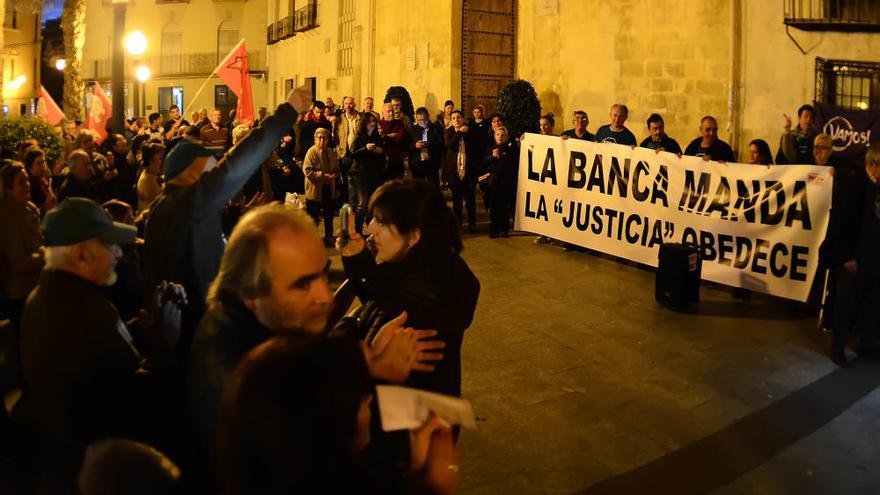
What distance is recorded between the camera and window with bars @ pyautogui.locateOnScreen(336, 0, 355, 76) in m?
24.8

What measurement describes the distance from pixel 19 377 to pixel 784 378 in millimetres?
5434

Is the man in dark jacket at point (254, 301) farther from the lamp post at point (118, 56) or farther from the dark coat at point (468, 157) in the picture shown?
the dark coat at point (468, 157)

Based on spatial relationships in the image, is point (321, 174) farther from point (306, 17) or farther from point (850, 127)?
point (306, 17)

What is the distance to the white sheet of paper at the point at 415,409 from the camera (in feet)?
5.45

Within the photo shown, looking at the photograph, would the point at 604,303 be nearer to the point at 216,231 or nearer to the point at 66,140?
the point at 216,231

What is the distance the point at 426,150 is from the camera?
13070 millimetres

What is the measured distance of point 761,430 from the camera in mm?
5164

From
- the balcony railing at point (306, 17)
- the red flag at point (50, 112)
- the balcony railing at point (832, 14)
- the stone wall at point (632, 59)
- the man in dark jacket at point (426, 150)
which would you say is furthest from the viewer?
the balcony railing at point (306, 17)

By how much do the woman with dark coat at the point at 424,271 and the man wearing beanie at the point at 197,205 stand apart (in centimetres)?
87

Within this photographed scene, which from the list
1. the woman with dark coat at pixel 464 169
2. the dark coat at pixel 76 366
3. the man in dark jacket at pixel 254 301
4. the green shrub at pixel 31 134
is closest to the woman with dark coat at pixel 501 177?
the woman with dark coat at pixel 464 169

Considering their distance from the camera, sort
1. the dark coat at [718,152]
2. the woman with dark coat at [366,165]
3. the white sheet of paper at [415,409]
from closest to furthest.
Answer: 1. the white sheet of paper at [415,409]
2. the dark coat at [718,152]
3. the woman with dark coat at [366,165]

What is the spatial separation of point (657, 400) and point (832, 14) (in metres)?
9.46

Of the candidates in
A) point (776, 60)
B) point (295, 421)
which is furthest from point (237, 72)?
point (295, 421)

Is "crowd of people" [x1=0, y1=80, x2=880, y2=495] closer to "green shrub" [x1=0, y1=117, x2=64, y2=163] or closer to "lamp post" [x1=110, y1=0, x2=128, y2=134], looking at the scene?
"lamp post" [x1=110, y1=0, x2=128, y2=134]
